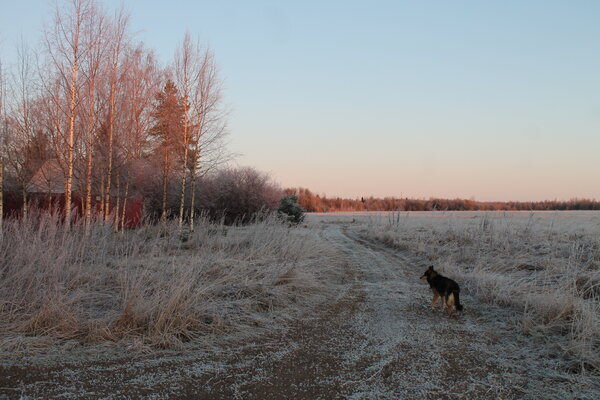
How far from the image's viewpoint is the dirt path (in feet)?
11.6

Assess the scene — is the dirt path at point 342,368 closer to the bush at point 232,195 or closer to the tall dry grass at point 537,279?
the tall dry grass at point 537,279

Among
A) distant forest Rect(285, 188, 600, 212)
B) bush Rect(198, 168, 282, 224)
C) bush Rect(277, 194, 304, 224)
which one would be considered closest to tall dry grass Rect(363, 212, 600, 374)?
bush Rect(277, 194, 304, 224)

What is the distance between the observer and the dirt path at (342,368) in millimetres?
3547

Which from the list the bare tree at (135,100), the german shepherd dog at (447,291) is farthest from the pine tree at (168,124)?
the german shepherd dog at (447,291)

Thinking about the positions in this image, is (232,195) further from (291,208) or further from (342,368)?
(342,368)

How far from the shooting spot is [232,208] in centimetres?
3159

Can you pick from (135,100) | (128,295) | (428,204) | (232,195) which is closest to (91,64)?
(135,100)

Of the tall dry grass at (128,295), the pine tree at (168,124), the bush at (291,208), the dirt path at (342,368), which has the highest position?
the pine tree at (168,124)

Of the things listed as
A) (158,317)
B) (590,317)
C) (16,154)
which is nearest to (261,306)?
(158,317)

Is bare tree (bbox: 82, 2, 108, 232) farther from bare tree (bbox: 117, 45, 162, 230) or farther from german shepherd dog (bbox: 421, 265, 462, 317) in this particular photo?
german shepherd dog (bbox: 421, 265, 462, 317)

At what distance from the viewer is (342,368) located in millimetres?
4141

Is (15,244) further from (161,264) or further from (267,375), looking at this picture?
(267,375)

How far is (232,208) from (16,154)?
15544 millimetres

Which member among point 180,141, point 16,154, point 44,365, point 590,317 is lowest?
point 44,365
